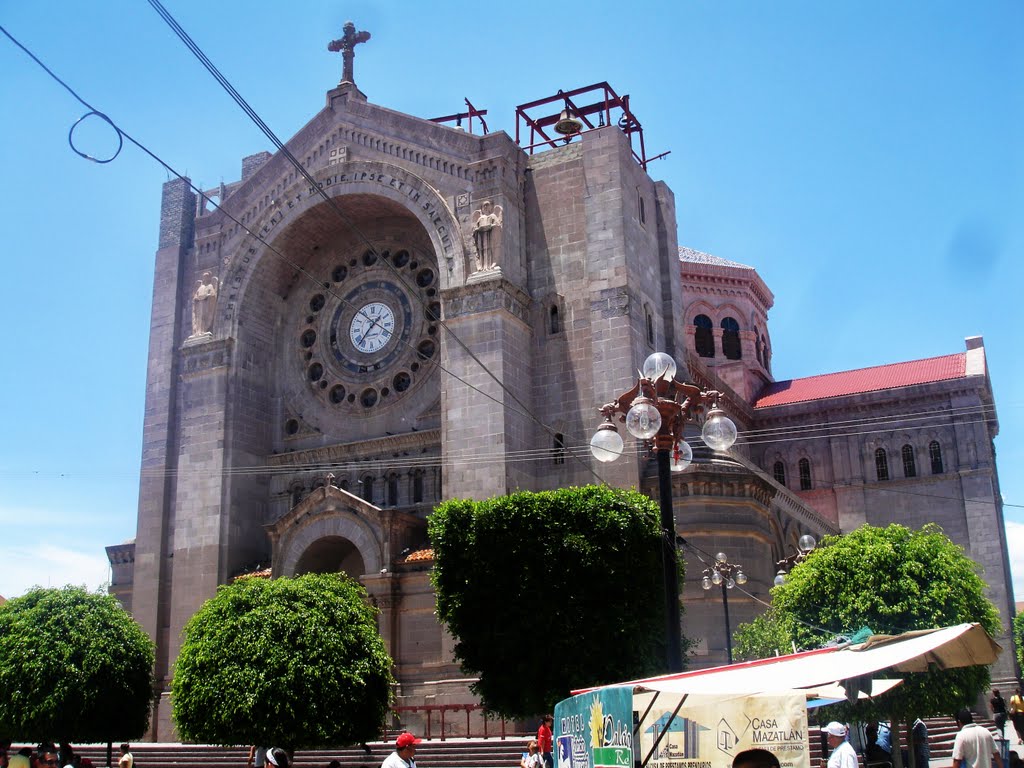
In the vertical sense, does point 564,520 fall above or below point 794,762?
above

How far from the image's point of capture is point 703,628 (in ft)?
101

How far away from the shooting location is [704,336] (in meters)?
62.1

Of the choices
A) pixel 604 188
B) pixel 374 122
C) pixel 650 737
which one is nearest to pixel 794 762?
pixel 650 737

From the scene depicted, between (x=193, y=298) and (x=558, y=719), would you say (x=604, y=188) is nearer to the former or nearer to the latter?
(x=193, y=298)

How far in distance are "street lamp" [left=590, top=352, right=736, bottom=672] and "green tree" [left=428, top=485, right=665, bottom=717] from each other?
8.85 m

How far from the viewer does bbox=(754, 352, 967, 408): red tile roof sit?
167ft

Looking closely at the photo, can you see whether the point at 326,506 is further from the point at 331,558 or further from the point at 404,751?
the point at 404,751

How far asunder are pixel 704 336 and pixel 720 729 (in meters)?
53.3

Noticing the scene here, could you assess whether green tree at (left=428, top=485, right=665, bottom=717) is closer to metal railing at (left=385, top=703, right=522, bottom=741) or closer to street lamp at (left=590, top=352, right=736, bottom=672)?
metal railing at (left=385, top=703, right=522, bottom=741)

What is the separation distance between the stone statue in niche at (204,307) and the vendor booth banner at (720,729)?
33393 mm

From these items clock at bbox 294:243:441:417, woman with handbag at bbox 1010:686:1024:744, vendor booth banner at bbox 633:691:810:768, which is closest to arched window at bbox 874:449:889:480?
clock at bbox 294:243:441:417

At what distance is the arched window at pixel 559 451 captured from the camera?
112 ft

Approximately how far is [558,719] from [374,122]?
103 feet

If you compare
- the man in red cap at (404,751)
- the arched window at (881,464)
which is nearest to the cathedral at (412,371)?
the arched window at (881,464)
